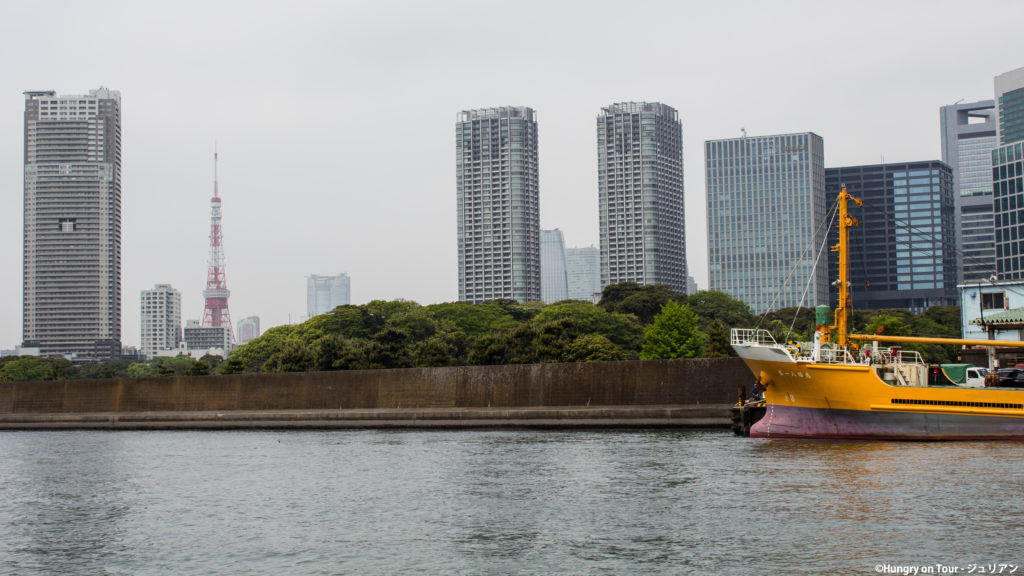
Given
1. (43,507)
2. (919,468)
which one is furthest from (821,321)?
(43,507)

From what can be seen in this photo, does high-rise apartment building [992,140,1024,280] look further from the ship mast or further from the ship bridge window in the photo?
the ship mast

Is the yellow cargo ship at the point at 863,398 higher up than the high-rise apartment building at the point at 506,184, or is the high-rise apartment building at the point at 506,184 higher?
the high-rise apartment building at the point at 506,184

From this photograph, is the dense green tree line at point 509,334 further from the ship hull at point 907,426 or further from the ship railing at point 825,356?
the ship hull at point 907,426

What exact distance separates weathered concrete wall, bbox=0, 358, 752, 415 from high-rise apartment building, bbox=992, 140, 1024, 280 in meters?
88.1

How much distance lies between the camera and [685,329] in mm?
67750

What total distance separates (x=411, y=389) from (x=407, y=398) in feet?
1.73

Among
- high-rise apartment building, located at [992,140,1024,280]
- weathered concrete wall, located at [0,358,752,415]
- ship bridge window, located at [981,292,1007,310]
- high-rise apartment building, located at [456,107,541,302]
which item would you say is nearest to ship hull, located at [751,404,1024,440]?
weathered concrete wall, located at [0,358,752,415]

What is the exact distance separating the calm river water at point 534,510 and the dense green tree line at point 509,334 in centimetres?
897

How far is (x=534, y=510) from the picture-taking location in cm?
2383

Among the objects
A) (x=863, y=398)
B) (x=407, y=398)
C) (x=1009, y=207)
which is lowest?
(x=407, y=398)

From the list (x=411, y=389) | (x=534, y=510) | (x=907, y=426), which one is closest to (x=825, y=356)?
(x=907, y=426)

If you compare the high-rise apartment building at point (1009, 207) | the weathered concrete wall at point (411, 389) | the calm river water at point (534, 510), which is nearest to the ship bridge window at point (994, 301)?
the weathered concrete wall at point (411, 389)

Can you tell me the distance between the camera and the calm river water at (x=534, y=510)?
1862 centimetres

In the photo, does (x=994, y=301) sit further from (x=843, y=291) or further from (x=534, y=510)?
(x=534, y=510)
